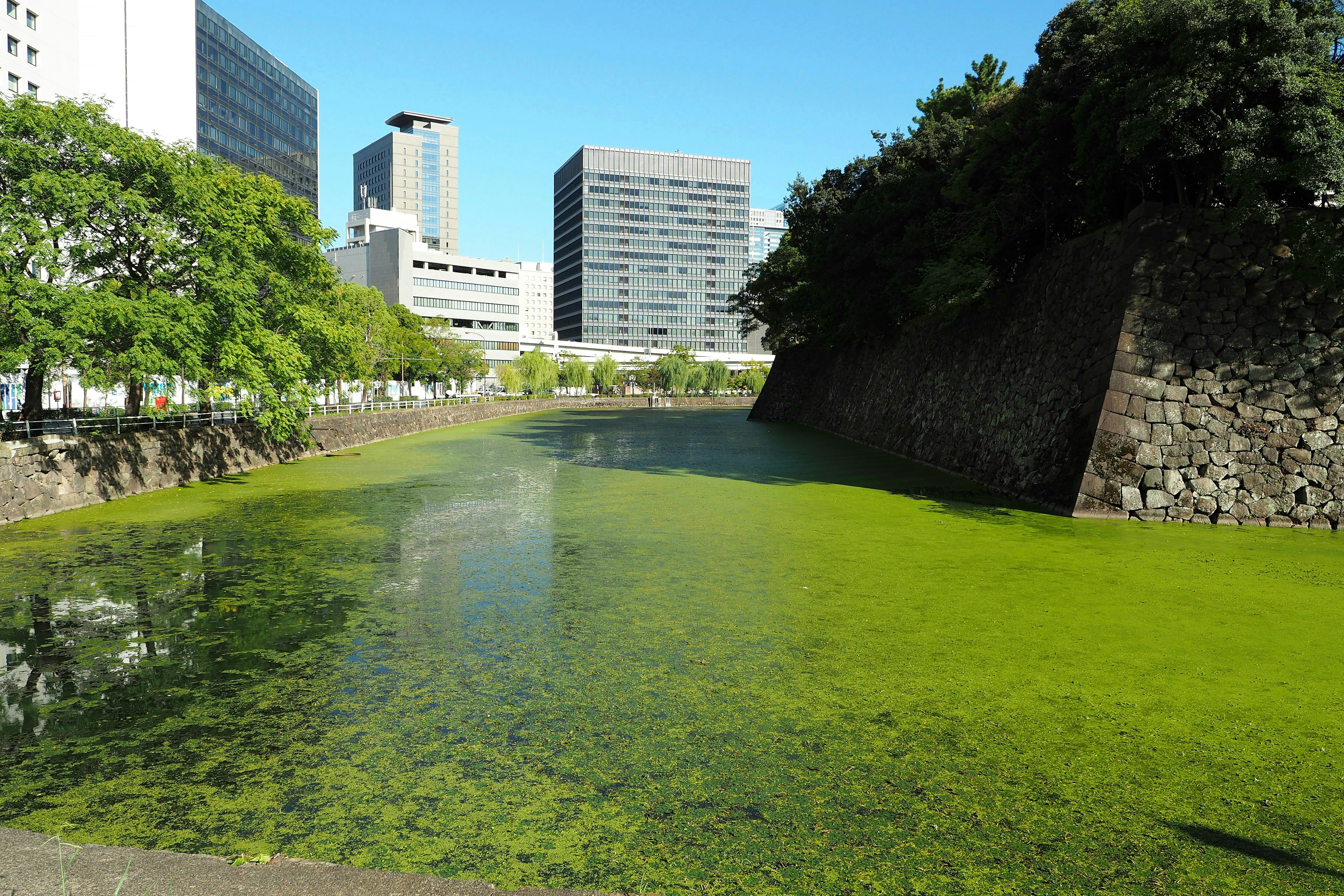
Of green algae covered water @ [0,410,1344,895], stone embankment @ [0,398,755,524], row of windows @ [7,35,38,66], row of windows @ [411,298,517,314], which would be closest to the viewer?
green algae covered water @ [0,410,1344,895]

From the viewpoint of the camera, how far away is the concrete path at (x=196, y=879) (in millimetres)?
2785

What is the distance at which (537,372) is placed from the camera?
274 feet

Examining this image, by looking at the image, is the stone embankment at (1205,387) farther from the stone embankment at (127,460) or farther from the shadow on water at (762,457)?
the stone embankment at (127,460)

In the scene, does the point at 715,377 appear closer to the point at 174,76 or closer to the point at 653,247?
the point at 174,76

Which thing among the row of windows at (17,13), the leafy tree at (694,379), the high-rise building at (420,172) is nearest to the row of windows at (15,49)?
the row of windows at (17,13)

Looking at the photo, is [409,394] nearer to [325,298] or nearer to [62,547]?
[325,298]

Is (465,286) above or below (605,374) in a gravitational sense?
above

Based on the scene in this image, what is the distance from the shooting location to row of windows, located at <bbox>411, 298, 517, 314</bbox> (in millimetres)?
99312

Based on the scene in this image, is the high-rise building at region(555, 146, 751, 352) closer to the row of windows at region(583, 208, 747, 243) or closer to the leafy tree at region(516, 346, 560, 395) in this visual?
the row of windows at region(583, 208, 747, 243)

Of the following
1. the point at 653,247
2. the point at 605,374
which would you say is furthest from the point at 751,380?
the point at 653,247

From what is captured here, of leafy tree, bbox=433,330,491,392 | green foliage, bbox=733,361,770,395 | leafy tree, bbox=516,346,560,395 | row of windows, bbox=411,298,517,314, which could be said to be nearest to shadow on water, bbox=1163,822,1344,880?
leafy tree, bbox=433,330,491,392

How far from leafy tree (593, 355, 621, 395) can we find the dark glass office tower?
37.6 metres

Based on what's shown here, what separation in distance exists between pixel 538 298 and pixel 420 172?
112 feet

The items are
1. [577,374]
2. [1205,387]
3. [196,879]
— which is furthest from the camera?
[577,374]
